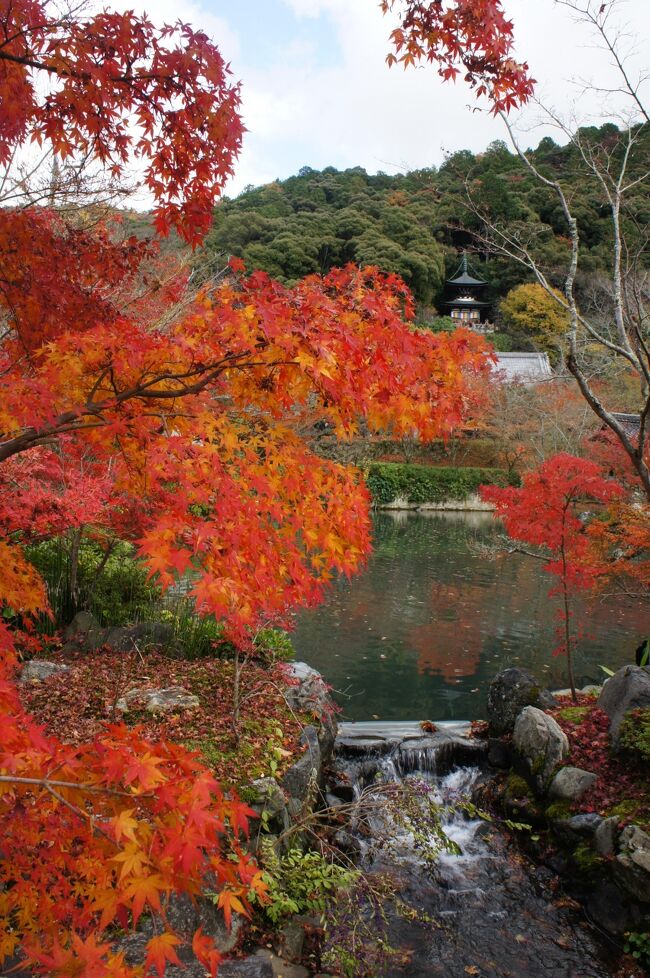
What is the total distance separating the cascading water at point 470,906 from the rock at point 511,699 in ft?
2.80

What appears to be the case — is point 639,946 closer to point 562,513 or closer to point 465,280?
point 562,513

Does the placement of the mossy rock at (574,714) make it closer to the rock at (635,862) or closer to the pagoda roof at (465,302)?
the rock at (635,862)

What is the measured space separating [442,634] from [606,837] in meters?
6.38

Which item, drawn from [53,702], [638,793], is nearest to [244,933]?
[53,702]

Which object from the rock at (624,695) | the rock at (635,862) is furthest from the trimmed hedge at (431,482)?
the rock at (635,862)

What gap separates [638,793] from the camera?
195 inches

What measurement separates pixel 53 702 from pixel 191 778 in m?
4.15

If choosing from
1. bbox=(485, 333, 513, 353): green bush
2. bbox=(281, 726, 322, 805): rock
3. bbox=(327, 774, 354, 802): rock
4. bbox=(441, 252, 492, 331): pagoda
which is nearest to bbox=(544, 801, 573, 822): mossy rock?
bbox=(327, 774, 354, 802): rock

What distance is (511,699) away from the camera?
702cm

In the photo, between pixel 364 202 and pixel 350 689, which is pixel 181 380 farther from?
pixel 364 202

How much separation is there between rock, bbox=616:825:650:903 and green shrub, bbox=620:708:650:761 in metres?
0.71

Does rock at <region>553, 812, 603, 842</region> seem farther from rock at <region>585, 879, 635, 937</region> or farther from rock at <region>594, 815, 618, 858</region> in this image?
rock at <region>585, 879, 635, 937</region>

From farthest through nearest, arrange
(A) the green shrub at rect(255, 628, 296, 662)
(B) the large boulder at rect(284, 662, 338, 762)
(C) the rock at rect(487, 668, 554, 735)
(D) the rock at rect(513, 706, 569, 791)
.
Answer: (C) the rock at rect(487, 668, 554, 735) → (A) the green shrub at rect(255, 628, 296, 662) → (B) the large boulder at rect(284, 662, 338, 762) → (D) the rock at rect(513, 706, 569, 791)

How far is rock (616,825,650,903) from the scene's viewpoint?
421cm
